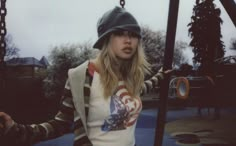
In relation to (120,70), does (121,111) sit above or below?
below

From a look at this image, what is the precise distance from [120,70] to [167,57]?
53 cm

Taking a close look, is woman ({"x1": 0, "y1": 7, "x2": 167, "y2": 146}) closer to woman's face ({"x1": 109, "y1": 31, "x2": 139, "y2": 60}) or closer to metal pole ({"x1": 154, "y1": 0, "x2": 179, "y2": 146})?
woman's face ({"x1": 109, "y1": 31, "x2": 139, "y2": 60})

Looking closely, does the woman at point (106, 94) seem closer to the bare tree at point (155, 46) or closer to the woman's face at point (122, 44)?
the woman's face at point (122, 44)

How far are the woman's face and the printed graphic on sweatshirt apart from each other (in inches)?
6.2

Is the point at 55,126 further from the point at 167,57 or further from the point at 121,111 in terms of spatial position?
the point at 167,57

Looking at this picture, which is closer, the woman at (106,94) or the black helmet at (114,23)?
the woman at (106,94)

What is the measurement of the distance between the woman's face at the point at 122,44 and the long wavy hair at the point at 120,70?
23 mm

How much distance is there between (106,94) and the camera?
70.6 inches

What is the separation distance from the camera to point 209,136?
1183cm

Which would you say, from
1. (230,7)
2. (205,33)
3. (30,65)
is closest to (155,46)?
(205,33)

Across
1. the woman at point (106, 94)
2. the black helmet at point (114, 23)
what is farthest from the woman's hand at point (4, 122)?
the black helmet at point (114, 23)

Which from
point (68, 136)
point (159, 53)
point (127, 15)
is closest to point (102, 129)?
point (127, 15)

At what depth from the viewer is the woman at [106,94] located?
1767 mm

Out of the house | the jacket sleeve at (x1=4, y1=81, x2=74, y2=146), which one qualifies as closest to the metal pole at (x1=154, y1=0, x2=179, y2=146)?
the jacket sleeve at (x1=4, y1=81, x2=74, y2=146)
